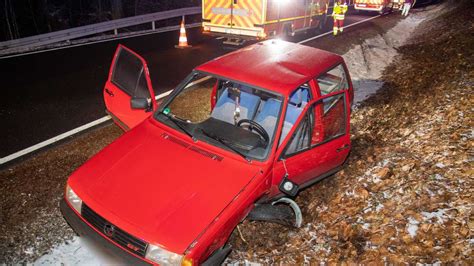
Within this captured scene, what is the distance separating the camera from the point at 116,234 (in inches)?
113

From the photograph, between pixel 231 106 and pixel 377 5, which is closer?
pixel 231 106

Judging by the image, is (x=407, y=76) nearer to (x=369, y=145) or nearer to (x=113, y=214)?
(x=369, y=145)

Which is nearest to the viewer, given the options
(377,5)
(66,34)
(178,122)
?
(178,122)

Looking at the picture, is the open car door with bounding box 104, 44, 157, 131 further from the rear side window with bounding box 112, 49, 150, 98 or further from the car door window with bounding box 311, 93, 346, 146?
the car door window with bounding box 311, 93, 346, 146

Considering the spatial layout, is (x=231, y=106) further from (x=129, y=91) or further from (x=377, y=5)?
(x=377, y=5)

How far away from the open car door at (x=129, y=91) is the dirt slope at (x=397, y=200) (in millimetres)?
2000

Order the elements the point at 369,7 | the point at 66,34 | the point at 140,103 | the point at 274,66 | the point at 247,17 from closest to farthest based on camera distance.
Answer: the point at 140,103 < the point at 274,66 < the point at 247,17 < the point at 66,34 < the point at 369,7

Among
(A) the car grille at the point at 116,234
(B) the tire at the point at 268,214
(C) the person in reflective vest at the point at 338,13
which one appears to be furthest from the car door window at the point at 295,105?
(C) the person in reflective vest at the point at 338,13

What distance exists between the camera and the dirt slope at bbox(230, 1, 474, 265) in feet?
11.1

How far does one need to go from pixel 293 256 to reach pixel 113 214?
6.61 ft

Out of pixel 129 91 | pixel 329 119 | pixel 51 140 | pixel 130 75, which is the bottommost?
pixel 51 140

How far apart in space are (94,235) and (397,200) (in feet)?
11.2

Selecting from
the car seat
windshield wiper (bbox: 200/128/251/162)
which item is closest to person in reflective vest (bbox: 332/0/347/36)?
the car seat

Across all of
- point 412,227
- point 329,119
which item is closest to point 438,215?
point 412,227
